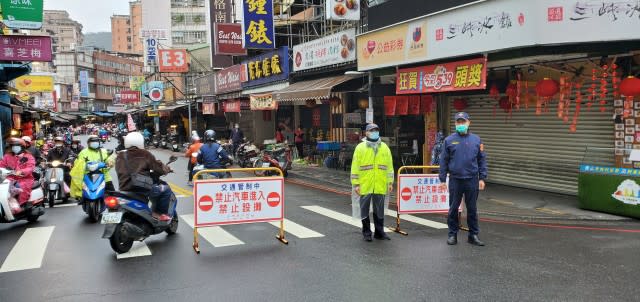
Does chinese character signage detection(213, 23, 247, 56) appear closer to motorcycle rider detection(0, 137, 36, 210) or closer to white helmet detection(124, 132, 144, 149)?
motorcycle rider detection(0, 137, 36, 210)

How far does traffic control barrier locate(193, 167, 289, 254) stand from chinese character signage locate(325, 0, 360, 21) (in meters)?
9.88

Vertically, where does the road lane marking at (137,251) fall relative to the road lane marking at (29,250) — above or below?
above

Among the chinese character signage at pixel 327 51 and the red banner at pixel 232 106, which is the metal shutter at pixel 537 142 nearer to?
the chinese character signage at pixel 327 51

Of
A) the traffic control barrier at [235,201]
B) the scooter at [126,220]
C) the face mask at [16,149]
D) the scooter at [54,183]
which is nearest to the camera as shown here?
the scooter at [126,220]

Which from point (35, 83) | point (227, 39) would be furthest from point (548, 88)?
point (35, 83)

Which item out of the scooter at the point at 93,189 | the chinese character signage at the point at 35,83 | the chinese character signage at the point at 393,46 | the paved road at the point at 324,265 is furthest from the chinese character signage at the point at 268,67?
the chinese character signage at the point at 35,83

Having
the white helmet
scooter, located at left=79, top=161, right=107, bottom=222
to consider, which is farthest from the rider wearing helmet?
the white helmet

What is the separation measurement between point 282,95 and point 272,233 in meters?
12.2

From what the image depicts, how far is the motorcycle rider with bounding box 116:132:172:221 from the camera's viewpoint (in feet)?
24.5

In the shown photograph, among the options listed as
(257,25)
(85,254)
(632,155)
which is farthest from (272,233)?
(257,25)

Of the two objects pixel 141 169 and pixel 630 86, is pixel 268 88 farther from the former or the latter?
pixel 141 169

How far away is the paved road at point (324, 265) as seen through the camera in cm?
554

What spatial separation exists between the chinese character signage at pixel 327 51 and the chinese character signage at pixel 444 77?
12.4 ft

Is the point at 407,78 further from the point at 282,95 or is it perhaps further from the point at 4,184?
the point at 4,184
